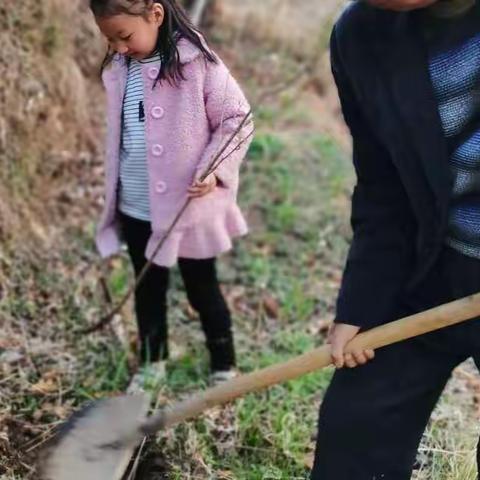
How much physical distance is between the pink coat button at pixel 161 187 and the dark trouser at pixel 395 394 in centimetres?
91

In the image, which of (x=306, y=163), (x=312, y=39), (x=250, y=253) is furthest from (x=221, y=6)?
(x=250, y=253)

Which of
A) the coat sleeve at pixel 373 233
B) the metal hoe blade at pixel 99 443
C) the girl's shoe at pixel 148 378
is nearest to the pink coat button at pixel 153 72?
the coat sleeve at pixel 373 233

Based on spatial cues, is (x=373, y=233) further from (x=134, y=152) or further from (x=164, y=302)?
(x=164, y=302)

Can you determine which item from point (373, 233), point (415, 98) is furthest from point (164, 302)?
point (415, 98)

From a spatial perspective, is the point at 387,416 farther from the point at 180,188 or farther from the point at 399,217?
the point at 180,188

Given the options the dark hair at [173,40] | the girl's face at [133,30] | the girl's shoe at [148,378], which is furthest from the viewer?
the girl's shoe at [148,378]

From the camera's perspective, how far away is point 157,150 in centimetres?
277

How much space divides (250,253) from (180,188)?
1.87m

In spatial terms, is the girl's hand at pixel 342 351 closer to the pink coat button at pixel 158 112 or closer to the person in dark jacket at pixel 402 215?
the person in dark jacket at pixel 402 215

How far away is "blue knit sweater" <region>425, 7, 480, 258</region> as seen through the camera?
195 centimetres

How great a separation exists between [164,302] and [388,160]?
4.76 ft

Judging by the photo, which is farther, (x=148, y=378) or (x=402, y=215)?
(x=148, y=378)

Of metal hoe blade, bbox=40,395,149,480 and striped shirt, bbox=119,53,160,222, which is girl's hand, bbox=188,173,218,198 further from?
metal hoe blade, bbox=40,395,149,480

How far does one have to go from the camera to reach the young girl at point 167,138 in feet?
8.57
